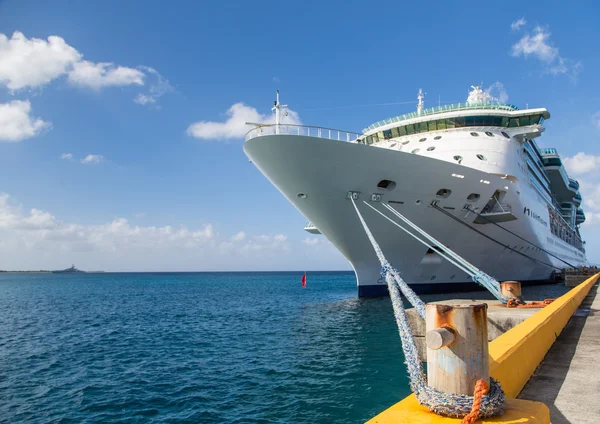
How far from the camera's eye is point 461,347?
7.94ft

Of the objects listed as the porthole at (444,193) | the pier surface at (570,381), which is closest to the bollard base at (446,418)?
the pier surface at (570,381)

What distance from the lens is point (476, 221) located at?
2016 cm

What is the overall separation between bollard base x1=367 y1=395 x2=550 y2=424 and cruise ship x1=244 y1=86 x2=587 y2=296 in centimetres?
1246

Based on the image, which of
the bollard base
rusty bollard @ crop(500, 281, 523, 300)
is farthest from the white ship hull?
the bollard base

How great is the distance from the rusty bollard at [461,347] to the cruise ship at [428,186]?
1246cm

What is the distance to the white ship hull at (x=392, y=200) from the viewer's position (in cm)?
1517

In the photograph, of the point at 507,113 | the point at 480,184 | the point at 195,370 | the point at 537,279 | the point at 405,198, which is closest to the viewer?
the point at 195,370

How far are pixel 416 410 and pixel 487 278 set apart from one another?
9.05 metres

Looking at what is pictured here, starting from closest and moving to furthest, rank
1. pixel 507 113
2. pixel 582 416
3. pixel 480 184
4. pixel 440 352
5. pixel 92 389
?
pixel 440 352 → pixel 582 416 → pixel 92 389 → pixel 480 184 → pixel 507 113

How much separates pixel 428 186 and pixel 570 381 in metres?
13.2

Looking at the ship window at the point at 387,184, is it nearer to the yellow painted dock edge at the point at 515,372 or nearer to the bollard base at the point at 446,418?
the yellow painted dock edge at the point at 515,372

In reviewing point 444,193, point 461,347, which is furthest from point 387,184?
point 461,347

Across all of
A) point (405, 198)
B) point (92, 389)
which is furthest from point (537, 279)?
point (92, 389)

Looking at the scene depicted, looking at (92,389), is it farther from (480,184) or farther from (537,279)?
(537,279)
